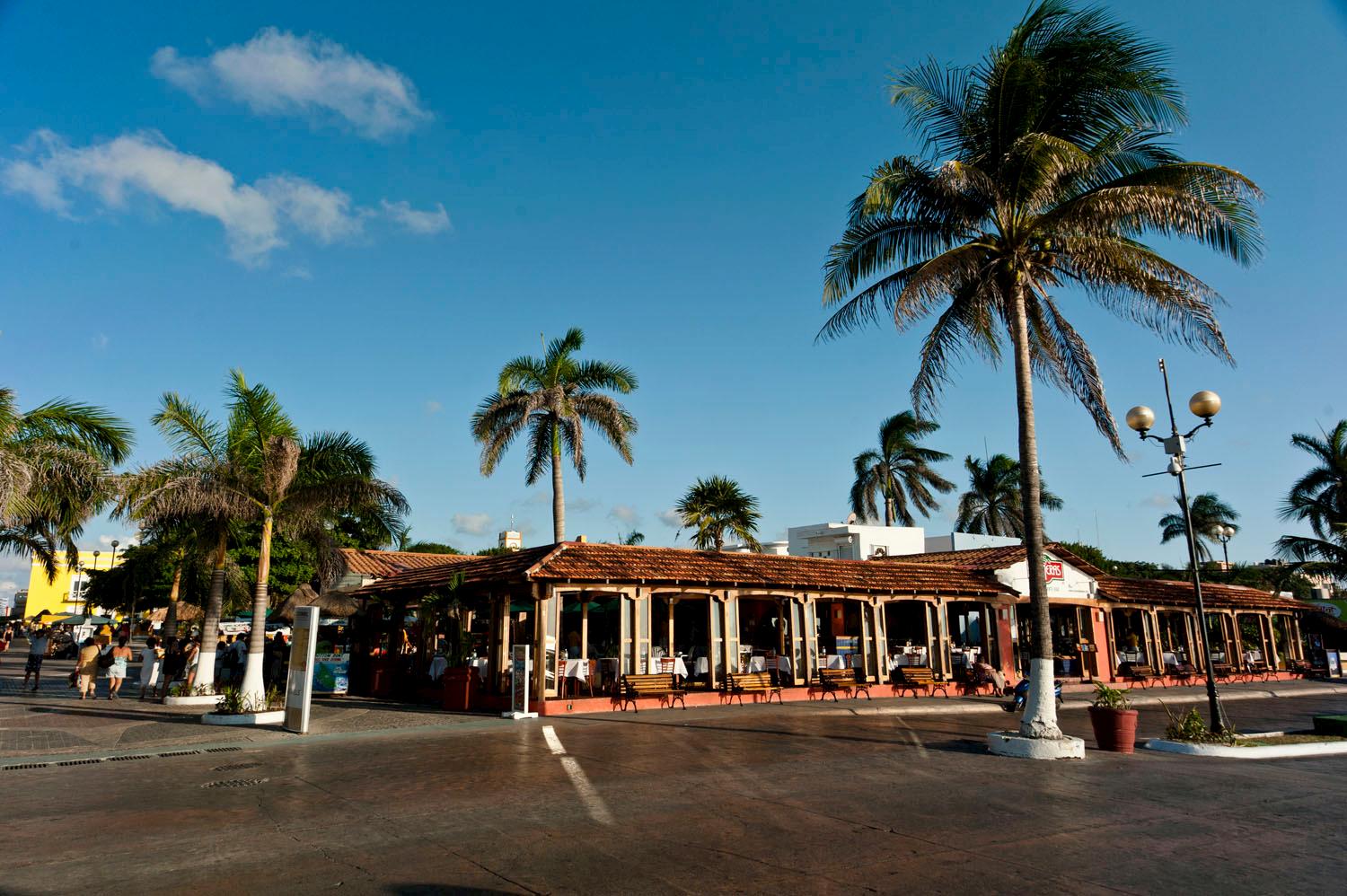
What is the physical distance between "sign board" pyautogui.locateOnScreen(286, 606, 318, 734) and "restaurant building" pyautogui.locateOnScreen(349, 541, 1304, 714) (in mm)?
4131

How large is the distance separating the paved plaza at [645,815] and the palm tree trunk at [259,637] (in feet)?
6.90

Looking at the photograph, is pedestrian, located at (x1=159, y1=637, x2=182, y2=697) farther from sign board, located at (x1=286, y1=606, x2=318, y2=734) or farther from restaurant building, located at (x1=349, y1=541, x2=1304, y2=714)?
sign board, located at (x1=286, y1=606, x2=318, y2=734)

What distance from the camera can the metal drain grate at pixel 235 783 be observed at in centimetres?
942

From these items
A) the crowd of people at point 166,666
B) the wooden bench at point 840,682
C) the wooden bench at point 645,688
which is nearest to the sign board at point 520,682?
the wooden bench at point 645,688

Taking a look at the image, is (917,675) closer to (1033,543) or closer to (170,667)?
(1033,543)

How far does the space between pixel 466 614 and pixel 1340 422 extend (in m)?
38.0

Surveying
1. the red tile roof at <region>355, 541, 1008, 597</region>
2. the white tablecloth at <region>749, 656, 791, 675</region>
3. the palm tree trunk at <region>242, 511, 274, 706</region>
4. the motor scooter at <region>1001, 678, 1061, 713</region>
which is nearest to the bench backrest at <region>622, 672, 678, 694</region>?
the red tile roof at <region>355, 541, 1008, 597</region>

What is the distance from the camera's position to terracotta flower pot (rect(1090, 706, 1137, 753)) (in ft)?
40.0

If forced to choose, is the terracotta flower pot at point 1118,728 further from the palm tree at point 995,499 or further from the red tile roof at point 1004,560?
the palm tree at point 995,499

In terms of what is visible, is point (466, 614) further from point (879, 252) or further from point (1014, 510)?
point (1014, 510)

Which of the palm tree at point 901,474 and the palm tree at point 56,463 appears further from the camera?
the palm tree at point 901,474

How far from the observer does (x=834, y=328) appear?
52.6 ft

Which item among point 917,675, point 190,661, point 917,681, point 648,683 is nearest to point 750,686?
point 648,683

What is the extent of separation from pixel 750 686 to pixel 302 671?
397 inches
